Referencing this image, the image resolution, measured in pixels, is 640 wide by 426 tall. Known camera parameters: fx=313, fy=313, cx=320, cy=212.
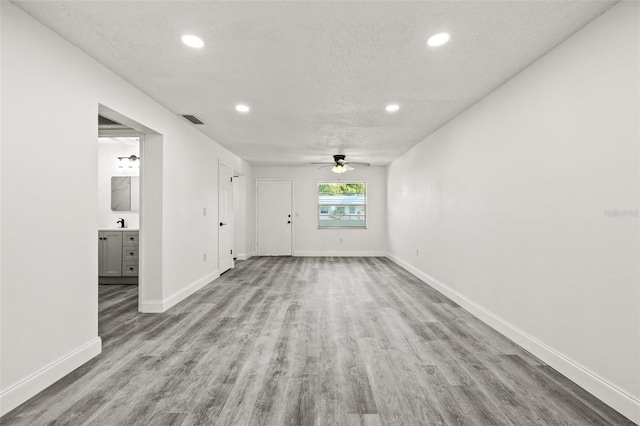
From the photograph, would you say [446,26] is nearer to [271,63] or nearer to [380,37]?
[380,37]

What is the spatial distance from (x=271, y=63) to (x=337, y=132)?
2305mm

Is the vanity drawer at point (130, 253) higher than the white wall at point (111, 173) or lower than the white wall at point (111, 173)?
lower

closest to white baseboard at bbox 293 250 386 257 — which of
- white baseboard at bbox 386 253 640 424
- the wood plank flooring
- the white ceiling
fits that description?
the wood plank flooring

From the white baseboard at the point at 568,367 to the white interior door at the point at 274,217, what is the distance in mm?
5431

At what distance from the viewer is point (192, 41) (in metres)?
2.28

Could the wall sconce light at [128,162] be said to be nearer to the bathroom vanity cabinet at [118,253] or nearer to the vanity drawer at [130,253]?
the bathroom vanity cabinet at [118,253]

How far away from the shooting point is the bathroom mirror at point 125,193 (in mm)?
5820

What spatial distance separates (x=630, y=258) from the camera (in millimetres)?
1812

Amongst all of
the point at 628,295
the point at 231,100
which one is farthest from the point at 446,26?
the point at 231,100

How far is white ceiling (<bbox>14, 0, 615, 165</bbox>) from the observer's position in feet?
6.33

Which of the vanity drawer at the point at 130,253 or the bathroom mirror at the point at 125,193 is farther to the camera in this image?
the bathroom mirror at the point at 125,193

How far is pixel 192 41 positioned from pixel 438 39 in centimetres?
178

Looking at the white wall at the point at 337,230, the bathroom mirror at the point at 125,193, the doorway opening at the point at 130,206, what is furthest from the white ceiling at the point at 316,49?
the white wall at the point at 337,230

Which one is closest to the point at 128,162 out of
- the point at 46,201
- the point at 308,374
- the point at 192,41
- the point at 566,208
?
the point at 46,201
